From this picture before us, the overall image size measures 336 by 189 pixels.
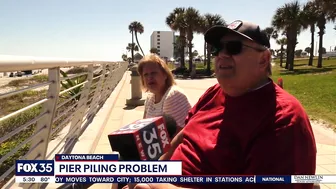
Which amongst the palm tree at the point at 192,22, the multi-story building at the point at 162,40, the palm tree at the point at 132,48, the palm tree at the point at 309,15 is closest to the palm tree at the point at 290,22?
the palm tree at the point at 309,15

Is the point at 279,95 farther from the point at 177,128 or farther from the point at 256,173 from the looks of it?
the point at 177,128

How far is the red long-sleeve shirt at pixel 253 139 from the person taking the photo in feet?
4.53

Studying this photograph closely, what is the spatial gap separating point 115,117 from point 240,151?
6.31m

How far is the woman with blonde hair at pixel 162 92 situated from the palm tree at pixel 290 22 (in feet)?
110

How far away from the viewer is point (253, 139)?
1547mm

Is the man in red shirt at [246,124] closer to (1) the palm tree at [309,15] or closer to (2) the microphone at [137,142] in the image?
(2) the microphone at [137,142]

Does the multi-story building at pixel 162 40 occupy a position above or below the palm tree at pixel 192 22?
above

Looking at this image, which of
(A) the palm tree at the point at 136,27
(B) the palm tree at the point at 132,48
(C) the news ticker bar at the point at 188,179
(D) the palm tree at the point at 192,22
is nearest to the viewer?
(C) the news ticker bar at the point at 188,179

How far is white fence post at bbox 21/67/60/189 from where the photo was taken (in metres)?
2.72

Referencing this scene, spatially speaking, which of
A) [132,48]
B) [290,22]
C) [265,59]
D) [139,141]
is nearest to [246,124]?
[265,59]

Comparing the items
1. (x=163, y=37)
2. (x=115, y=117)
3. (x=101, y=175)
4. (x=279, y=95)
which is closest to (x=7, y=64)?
(x=101, y=175)

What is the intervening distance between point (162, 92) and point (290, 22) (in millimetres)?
34446

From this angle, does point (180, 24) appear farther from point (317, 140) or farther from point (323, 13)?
point (317, 140)

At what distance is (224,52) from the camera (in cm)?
193
